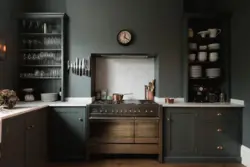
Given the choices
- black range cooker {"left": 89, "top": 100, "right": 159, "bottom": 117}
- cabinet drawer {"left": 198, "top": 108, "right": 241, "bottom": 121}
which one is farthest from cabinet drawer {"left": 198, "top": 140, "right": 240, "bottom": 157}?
black range cooker {"left": 89, "top": 100, "right": 159, "bottom": 117}

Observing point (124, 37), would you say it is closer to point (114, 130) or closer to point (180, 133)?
point (114, 130)

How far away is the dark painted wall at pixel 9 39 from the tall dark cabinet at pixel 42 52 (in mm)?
146

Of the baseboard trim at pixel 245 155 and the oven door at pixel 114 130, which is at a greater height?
the oven door at pixel 114 130

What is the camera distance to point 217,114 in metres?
3.58

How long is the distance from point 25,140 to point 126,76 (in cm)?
216

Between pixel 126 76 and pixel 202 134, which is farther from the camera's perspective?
pixel 126 76

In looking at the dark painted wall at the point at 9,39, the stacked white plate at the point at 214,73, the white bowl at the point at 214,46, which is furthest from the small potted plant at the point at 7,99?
the white bowl at the point at 214,46

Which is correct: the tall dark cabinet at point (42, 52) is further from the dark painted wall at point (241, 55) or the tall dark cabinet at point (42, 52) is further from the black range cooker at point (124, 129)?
the dark painted wall at point (241, 55)

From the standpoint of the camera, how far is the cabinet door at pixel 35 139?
272cm

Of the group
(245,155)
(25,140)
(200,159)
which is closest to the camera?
(25,140)

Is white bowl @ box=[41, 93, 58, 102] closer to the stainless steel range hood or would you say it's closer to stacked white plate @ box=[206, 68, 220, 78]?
the stainless steel range hood

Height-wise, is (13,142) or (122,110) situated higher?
(122,110)

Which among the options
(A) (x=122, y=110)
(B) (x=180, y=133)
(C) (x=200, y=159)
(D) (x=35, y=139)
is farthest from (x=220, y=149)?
(D) (x=35, y=139)

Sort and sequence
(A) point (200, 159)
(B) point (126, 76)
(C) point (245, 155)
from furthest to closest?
(B) point (126, 76) → (A) point (200, 159) → (C) point (245, 155)
